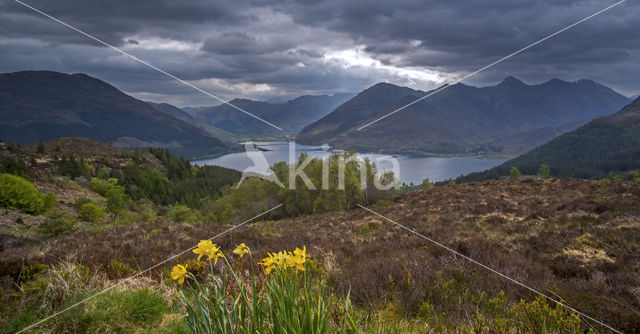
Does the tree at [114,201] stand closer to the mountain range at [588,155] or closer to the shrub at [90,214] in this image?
the shrub at [90,214]

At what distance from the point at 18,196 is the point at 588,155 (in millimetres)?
230589

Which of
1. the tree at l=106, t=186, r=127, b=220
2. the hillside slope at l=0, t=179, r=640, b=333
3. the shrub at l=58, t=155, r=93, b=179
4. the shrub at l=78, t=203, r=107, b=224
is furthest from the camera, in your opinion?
the shrub at l=58, t=155, r=93, b=179

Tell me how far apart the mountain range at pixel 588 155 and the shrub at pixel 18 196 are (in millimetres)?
121777

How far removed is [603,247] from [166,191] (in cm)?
9089

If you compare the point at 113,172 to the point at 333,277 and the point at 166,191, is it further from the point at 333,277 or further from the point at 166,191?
the point at 333,277

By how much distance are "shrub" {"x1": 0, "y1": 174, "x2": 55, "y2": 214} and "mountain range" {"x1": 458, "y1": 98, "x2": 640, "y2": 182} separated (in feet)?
400

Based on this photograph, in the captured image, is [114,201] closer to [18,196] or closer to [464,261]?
[18,196]

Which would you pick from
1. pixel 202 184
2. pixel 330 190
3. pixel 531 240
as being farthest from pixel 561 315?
pixel 202 184

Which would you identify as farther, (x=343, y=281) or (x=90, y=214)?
(x=90, y=214)

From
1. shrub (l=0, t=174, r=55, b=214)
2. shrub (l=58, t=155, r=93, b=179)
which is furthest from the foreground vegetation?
shrub (l=58, t=155, r=93, b=179)

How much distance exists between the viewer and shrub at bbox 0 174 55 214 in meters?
17.5

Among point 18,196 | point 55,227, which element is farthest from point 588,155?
point 18,196

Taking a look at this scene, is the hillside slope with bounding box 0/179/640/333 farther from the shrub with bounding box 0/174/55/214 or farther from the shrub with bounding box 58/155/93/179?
the shrub with bounding box 58/155/93/179

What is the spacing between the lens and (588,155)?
16975 centimetres
